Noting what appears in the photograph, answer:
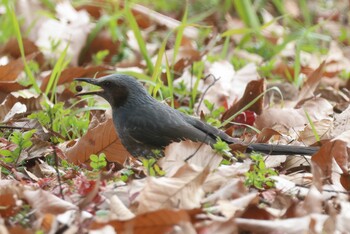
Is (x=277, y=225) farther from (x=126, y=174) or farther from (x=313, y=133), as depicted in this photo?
(x=313, y=133)

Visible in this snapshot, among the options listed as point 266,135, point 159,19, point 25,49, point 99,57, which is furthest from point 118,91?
point 159,19

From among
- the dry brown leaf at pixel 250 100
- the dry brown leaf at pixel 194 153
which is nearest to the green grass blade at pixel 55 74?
the dry brown leaf at pixel 250 100

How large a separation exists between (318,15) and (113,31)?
3852 millimetres

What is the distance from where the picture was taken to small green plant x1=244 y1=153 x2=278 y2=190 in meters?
3.80

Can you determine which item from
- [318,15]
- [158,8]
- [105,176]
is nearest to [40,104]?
[105,176]

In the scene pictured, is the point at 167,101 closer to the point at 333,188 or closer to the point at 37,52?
the point at 37,52

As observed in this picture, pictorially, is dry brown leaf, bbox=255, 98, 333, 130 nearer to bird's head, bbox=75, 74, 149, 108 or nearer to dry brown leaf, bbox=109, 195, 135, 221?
bird's head, bbox=75, 74, 149, 108

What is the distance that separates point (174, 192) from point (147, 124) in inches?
59.3

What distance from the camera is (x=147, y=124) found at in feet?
16.1

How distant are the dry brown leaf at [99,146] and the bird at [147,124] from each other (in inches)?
3.1

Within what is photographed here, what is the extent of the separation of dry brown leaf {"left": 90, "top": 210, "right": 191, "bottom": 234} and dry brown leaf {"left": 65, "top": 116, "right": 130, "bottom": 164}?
59.1 inches

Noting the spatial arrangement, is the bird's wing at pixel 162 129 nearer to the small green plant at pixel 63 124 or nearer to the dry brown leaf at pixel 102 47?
the small green plant at pixel 63 124

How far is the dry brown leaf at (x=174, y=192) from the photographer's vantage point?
3.39m

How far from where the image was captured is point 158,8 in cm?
988
